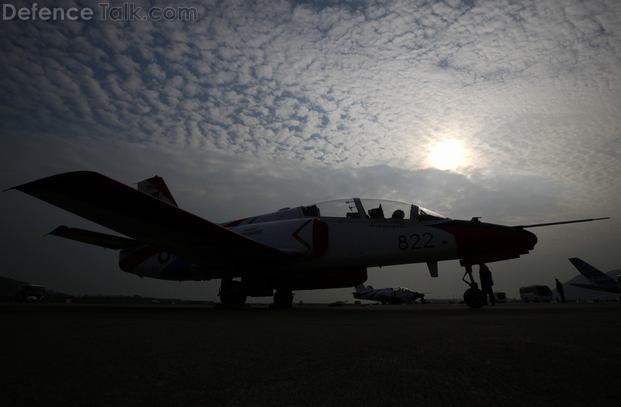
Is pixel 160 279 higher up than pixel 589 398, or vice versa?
pixel 160 279

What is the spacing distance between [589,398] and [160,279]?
11.5 metres

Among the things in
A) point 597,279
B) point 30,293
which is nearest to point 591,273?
point 597,279

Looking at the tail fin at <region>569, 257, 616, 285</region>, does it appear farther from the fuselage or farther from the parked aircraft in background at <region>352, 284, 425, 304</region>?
the fuselage

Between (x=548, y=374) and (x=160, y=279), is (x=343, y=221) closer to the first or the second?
(x=160, y=279)

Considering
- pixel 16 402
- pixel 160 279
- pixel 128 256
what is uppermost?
pixel 128 256

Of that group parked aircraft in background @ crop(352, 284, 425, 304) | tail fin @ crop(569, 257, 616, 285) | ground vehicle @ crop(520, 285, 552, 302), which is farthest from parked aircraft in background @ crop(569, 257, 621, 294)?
parked aircraft in background @ crop(352, 284, 425, 304)

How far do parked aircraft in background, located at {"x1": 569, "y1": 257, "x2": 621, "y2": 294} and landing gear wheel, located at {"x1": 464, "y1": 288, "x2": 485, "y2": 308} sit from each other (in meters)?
28.3

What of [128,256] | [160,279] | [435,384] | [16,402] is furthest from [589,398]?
[128,256]

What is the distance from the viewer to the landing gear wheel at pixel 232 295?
8.95 m

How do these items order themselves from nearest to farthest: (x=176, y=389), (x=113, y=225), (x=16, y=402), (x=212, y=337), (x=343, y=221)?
1. (x=16, y=402)
2. (x=176, y=389)
3. (x=212, y=337)
4. (x=113, y=225)
5. (x=343, y=221)

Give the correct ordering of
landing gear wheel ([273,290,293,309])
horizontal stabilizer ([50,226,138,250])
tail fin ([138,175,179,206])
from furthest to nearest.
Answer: tail fin ([138,175,179,206])
landing gear wheel ([273,290,293,309])
horizontal stabilizer ([50,226,138,250])

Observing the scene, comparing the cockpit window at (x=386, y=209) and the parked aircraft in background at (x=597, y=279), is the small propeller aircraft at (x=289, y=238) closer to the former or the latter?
the cockpit window at (x=386, y=209)

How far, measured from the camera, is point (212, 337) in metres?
2.80

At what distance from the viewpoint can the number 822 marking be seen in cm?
798
